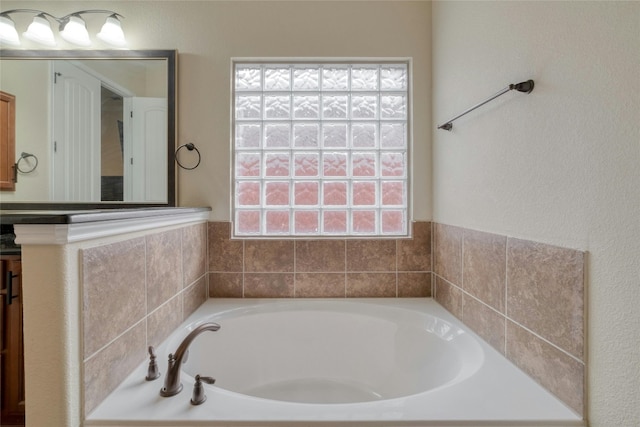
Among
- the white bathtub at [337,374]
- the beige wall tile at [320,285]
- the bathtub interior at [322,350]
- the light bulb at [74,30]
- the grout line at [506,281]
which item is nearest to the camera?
the white bathtub at [337,374]

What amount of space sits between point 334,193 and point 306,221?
0.24 m

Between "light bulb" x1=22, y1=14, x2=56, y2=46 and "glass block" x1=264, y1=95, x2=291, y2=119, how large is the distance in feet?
3.97

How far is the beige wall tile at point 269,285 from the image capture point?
1.74m

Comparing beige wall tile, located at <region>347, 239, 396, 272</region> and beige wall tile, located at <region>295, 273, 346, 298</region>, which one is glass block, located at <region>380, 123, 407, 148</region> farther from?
beige wall tile, located at <region>295, 273, 346, 298</region>

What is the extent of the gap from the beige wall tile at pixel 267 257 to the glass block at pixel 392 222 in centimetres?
57

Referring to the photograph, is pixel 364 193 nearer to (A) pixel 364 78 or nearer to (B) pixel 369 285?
(B) pixel 369 285

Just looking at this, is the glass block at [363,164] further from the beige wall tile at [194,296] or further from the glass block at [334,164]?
the beige wall tile at [194,296]

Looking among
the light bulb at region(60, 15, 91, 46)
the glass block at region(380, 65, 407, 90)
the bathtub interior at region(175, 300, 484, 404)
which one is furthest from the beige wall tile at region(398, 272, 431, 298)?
the light bulb at region(60, 15, 91, 46)

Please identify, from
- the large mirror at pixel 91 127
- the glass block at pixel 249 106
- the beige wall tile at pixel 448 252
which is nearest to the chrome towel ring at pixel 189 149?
the large mirror at pixel 91 127

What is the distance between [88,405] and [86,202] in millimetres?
1261

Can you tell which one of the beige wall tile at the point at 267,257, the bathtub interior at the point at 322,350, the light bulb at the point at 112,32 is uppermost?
the light bulb at the point at 112,32

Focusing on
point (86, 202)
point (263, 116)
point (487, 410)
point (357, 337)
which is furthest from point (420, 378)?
point (86, 202)

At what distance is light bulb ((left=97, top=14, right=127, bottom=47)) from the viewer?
164 cm

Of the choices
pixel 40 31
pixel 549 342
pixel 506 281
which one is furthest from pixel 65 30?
pixel 549 342
